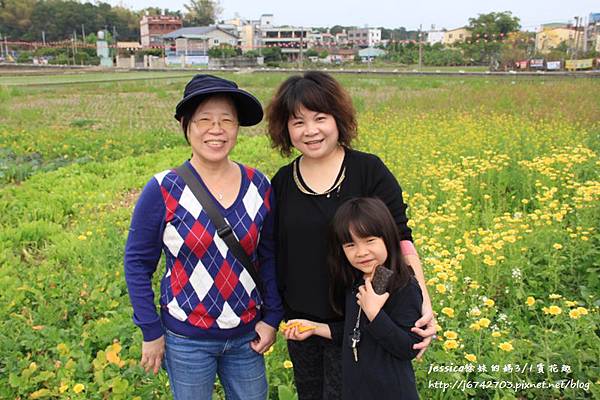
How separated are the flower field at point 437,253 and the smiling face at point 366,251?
74 centimetres

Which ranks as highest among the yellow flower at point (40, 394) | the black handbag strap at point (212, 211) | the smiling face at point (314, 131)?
the smiling face at point (314, 131)

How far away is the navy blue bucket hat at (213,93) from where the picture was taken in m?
1.63

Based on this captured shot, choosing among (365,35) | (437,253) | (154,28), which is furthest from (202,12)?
(437,253)

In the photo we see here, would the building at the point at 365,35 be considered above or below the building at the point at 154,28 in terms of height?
above

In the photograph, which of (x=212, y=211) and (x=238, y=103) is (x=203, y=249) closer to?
(x=212, y=211)

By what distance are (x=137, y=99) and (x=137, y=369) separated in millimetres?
17445

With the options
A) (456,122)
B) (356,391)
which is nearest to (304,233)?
(356,391)

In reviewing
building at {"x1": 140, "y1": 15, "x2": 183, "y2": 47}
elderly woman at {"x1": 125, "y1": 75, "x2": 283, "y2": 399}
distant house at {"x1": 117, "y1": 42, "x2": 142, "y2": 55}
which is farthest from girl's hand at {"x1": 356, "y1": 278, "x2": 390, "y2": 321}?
building at {"x1": 140, "y1": 15, "x2": 183, "y2": 47}

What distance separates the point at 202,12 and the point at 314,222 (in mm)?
91729

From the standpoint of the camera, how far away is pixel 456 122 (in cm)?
843

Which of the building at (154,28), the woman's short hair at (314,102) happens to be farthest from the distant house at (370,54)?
the woman's short hair at (314,102)

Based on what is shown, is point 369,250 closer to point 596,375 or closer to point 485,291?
point 596,375

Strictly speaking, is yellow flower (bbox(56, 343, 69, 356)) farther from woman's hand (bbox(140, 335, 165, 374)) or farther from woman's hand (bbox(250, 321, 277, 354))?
woman's hand (bbox(250, 321, 277, 354))

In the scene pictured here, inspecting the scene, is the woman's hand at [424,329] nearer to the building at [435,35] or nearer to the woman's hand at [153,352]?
the woman's hand at [153,352]
